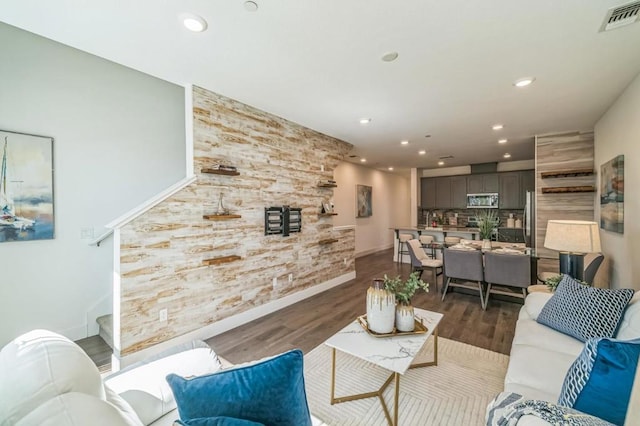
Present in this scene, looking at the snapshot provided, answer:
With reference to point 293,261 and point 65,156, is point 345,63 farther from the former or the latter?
point 65,156

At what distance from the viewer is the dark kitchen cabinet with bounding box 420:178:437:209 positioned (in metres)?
8.69

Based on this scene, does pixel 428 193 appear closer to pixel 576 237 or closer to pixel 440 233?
pixel 440 233

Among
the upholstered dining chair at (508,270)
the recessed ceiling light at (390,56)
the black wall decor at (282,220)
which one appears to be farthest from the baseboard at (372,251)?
the recessed ceiling light at (390,56)

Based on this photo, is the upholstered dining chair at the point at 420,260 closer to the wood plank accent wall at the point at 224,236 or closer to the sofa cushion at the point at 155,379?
the wood plank accent wall at the point at 224,236

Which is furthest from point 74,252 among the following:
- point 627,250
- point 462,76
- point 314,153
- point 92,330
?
point 627,250

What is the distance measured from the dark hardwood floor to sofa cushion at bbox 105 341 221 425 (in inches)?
48.5

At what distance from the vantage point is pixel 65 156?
2.97m

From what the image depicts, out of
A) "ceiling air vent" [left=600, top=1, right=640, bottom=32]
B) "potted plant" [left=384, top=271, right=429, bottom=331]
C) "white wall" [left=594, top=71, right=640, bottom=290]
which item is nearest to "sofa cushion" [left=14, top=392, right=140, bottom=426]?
"potted plant" [left=384, top=271, right=429, bottom=331]

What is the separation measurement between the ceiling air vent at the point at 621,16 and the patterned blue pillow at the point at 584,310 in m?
1.88

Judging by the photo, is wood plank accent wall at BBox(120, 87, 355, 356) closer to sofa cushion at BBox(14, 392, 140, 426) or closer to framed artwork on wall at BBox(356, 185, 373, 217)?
sofa cushion at BBox(14, 392, 140, 426)

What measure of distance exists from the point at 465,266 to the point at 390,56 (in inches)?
120

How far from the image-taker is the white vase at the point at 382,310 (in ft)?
6.50

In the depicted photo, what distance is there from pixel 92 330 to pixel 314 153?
3.75m

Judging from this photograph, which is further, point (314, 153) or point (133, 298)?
point (314, 153)
